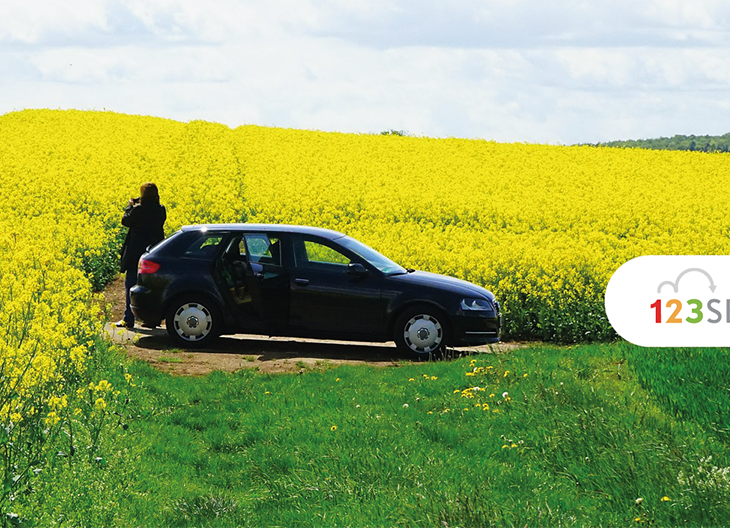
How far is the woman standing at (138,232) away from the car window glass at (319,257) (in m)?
2.98

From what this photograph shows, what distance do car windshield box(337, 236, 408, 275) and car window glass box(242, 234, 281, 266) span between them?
0.88 meters

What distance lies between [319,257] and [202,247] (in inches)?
65.4

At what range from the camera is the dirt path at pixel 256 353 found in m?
11.4

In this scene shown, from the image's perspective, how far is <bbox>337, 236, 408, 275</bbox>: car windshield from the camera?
12695mm

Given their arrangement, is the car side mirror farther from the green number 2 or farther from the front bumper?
the green number 2

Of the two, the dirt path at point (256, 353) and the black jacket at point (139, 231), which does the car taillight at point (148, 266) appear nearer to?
the dirt path at point (256, 353)

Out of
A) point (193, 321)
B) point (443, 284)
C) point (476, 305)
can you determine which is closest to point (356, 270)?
point (443, 284)

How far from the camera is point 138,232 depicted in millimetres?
14383

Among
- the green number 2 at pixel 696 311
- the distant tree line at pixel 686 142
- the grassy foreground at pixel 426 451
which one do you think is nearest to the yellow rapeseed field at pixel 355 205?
the grassy foreground at pixel 426 451

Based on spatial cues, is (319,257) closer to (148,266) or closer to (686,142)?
(148,266)

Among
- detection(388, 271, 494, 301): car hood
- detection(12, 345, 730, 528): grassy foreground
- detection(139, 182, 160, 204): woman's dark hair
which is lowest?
detection(12, 345, 730, 528): grassy foreground

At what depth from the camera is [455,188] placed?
28406mm

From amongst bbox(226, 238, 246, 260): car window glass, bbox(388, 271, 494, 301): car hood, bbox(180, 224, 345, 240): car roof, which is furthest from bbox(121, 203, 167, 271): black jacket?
bbox(388, 271, 494, 301): car hood

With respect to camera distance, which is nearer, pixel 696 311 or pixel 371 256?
pixel 696 311
